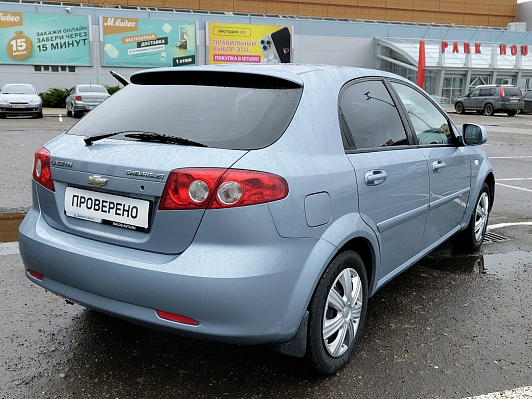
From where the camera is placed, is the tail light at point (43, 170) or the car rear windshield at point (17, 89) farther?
the car rear windshield at point (17, 89)

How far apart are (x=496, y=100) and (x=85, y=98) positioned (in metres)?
22.0

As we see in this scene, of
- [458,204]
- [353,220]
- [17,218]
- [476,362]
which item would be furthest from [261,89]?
[17,218]

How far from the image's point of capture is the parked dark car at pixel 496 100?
30.8m

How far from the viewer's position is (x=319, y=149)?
8.95 feet

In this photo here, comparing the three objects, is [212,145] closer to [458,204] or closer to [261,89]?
[261,89]

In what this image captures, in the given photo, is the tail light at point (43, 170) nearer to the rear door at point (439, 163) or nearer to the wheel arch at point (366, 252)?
the wheel arch at point (366, 252)

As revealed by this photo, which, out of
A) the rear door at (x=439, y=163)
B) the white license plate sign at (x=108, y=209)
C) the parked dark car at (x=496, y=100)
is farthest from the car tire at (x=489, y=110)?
the white license plate sign at (x=108, y=209)

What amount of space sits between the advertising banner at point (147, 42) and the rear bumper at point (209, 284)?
39280 mm

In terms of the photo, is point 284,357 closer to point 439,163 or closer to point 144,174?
point 144,174

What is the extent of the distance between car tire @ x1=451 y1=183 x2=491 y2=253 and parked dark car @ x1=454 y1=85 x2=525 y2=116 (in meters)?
28.4

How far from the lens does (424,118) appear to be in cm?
407

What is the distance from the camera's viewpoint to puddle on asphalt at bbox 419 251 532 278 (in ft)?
15.3

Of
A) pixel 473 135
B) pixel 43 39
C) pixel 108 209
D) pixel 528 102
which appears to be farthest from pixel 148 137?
pixel 43 39

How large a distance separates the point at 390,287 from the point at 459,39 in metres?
52.1
